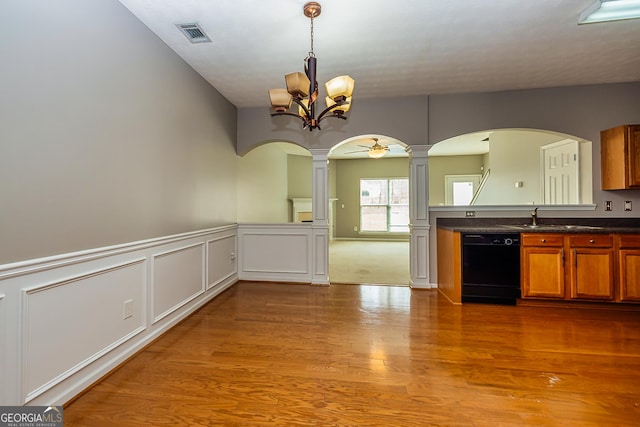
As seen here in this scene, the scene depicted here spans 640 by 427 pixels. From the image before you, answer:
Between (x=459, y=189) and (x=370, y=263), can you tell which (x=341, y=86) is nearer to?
(x=370, y=263)

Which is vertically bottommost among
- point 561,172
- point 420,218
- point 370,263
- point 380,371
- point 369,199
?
point 380,371

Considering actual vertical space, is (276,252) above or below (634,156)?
below

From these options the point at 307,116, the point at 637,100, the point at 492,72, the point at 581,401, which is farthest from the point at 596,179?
the point at 307,116

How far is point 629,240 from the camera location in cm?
313

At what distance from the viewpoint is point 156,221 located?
8.36 ft

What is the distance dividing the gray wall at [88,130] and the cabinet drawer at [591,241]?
14.0 ft

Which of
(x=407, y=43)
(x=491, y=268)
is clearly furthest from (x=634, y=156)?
(x=407, y=43)

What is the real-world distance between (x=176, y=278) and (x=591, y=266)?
445 cm

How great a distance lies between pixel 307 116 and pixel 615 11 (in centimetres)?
255

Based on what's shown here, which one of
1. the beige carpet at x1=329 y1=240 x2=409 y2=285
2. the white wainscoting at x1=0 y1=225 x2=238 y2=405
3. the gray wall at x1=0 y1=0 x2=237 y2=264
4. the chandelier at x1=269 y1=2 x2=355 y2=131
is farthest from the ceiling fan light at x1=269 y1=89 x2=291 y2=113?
the beige carpet at x1=329 y1=240 x2=409 y2=285

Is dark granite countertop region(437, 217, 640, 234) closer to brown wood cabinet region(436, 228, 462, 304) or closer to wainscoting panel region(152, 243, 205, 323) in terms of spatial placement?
brown wood cabinet region(436, 228, 462, 304)

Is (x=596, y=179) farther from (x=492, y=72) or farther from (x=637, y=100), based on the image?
(x=492, y=72)

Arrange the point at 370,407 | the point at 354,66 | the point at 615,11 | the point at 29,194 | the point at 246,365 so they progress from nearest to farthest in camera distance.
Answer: the point at 29,194 → the point at 370,407 → the point at 246,365 → the point at 615,11 → the point at 354,66

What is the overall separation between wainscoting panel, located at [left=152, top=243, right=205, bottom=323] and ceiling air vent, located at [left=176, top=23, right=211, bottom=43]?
1983mm
